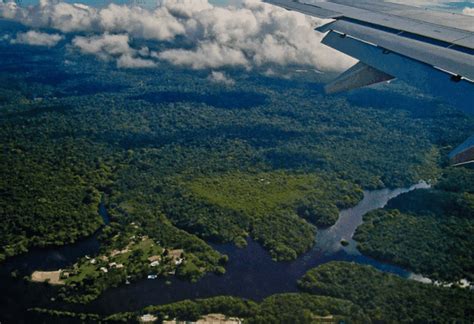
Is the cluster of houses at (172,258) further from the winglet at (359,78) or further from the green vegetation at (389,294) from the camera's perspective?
the winglet at (359,78)

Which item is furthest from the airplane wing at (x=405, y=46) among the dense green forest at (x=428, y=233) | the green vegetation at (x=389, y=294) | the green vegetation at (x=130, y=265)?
the dense green forest at (x=428, y=233)

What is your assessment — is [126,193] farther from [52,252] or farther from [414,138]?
[414,138]

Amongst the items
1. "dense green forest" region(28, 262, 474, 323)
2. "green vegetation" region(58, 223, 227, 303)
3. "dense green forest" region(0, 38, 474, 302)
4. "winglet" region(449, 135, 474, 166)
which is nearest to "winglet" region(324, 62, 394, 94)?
"winglet" region(449, 135, 474, 166)

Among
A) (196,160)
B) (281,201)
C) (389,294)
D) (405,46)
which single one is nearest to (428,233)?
(389,294)

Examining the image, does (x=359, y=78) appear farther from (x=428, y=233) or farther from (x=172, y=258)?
(x=428, y=233)

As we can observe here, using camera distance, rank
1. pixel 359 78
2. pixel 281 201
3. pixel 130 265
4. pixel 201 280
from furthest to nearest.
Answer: pixel 281 201 → pixel 130 265 → pixel 201 280 → pixel 359 78

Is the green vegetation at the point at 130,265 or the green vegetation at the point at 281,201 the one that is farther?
the green vegetation at the point at 281,201

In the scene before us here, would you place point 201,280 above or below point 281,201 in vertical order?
below

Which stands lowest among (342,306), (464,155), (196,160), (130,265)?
(130,265)
